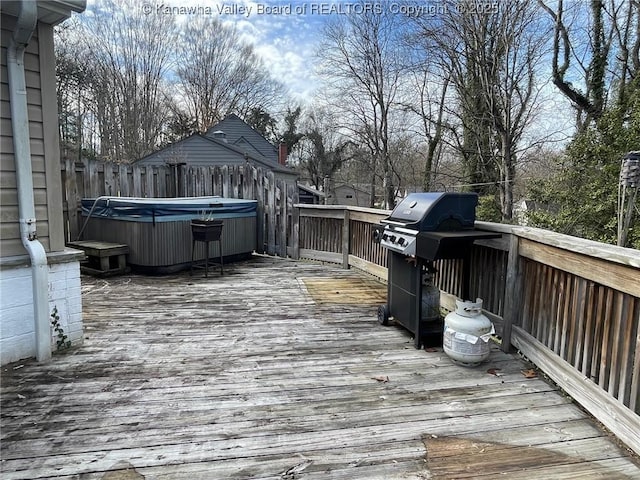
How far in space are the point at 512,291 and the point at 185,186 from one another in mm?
6291

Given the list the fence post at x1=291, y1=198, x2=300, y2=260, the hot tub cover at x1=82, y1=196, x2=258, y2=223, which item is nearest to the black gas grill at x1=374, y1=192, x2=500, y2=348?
the hot tub cover at x1=82, y1=196, x2=258, y2=223

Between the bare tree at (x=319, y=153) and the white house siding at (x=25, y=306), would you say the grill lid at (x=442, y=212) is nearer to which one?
the white house siding at (x=25, y=306)

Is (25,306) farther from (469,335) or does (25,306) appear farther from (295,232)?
(295,232)

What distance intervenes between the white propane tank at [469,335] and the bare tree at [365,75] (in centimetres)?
1289

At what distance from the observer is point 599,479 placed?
1.71m

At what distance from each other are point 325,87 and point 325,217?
39.5ft

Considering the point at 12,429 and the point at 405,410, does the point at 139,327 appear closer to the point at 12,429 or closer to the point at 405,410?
the point at 12,429

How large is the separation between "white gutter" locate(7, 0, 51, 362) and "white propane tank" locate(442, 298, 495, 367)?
280cm

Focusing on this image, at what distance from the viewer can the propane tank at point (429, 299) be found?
10.5 ft

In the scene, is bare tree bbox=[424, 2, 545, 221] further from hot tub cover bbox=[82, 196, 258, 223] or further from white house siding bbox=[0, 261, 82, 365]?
white house siding bbox=[0, 261, 82, 365]

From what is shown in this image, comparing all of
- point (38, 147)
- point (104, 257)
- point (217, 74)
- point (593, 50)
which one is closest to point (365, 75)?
point (593, 50)

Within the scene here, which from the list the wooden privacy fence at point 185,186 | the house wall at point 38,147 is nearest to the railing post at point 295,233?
the wooden privacy fence at point 185,186

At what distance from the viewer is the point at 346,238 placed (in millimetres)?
6234

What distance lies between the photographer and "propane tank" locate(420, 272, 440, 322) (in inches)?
126
